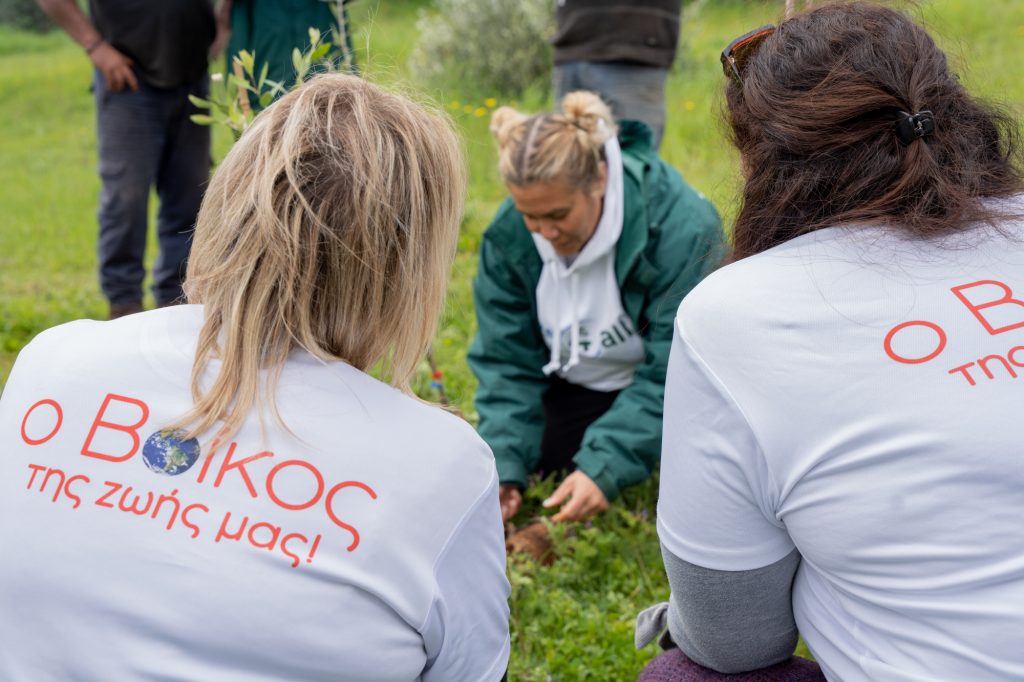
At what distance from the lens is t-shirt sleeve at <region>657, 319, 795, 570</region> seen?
133 cm

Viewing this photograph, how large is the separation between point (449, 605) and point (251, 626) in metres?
0.27

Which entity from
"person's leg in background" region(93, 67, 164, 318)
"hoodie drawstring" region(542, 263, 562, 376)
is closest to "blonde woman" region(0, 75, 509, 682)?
"hoodie drawstring" region(542, 263, 562, 376)

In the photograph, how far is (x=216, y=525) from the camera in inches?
46.5

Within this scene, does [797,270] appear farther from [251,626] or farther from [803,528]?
[251,626]

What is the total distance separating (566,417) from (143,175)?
6.72ft

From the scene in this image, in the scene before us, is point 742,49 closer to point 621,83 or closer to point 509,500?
point 509,500

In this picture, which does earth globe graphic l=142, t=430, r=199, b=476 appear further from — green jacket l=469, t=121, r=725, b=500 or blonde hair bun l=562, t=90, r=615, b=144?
blonde hair bun l=562, t=90, r=615, b=144

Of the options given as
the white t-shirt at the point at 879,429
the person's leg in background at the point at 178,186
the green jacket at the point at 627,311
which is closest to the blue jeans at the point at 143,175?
the person's leg in background at the point at 178,186

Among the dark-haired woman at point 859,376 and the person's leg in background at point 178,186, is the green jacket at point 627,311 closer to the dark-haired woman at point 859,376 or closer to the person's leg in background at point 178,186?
the dark-haired woman at point 859,376

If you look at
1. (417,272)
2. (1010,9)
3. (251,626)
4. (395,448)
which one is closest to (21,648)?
(251,626)

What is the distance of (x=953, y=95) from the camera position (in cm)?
138

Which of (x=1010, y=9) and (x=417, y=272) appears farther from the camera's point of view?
(x=1010, y=9)

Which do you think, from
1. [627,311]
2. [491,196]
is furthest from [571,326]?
[491,196]

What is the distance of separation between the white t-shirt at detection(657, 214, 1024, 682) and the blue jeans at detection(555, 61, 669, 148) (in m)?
2.89
